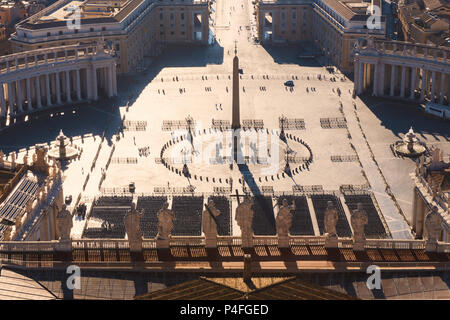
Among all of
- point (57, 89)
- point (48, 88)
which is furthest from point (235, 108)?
point (48, 88)

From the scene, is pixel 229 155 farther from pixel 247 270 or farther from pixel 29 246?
pixel 247 270

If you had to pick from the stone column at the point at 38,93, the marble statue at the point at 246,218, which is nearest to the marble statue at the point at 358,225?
the marble statue at the point at 246,218

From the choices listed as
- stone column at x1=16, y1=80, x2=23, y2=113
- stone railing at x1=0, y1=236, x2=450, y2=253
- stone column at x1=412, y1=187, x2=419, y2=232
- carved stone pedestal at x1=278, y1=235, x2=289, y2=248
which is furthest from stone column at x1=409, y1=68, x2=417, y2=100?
carved stone pedestal at x1=278, y1=235, x2=289, y2=248

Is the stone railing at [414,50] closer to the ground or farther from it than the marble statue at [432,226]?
closer to the ground

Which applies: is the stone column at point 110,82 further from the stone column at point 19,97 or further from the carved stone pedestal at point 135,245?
the carved stone pedestal at point 135,245

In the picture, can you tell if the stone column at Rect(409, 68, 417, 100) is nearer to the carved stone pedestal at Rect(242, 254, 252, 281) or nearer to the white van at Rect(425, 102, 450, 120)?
the white van at Rect(425, 102, 450, 120)
